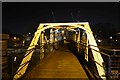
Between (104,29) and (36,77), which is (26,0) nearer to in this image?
(36,77)

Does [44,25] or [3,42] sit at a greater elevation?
[44,25]

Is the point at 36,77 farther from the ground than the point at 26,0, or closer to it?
closer to it

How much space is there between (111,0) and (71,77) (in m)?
3.16

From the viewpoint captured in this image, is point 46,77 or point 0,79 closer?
point 0,79

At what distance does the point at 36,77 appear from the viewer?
895 cm

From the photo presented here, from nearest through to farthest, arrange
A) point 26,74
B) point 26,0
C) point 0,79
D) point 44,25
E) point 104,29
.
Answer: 1. point 0,79
2. point 26,0
3. point 26,74
4. point 44,25
5. point 104,29

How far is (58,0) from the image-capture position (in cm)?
855

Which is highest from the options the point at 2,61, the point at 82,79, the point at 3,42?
the point at 3,42

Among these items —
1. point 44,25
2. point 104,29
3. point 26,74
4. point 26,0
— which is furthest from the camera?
point 104,29

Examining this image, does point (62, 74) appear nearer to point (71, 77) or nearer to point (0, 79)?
point (71, 77)

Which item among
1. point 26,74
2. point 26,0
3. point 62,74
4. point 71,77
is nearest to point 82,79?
point 71,77

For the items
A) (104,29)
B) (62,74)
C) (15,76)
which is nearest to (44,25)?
(62,74)

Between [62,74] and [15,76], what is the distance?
6.54ft

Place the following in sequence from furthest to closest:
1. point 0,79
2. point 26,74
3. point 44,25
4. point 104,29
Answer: point 104,29 < point 44,25 < point 26,74 < point 0,79
